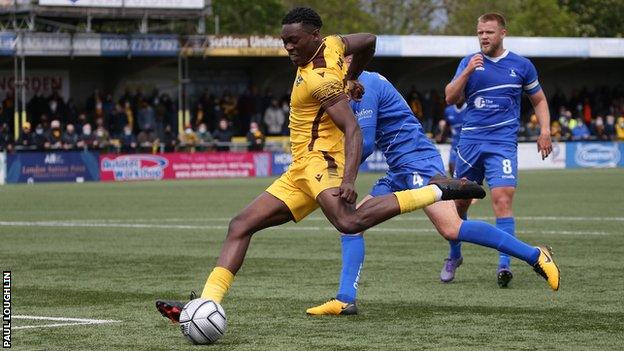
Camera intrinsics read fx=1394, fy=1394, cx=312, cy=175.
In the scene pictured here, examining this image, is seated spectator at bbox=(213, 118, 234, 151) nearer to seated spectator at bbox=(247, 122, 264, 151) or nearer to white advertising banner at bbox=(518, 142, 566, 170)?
seated spectator at bbox=(247, 122, 264, 151)

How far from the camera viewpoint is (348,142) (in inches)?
353

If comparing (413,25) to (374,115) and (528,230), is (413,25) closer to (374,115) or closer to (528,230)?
(528,230)

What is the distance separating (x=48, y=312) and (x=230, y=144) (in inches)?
1315

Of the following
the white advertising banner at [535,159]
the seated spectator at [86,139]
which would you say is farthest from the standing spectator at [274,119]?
the white advertising banner at [535,159]

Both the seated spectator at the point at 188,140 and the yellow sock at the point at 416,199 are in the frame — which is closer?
the yellow sock at the point at 416,199

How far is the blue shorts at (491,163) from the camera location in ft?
40.4

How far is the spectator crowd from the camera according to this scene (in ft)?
133

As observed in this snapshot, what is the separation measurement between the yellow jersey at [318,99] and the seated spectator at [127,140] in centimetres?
3271

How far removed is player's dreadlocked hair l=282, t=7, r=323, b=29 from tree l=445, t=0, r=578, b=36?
7533cm

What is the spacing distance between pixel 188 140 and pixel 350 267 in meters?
33.2

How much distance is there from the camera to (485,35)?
1238cm

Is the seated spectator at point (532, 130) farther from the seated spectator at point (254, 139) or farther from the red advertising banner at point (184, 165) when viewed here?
the red advertising banner at point (184, 165)

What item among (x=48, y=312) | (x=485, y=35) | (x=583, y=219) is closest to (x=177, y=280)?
(x=48, y=312)

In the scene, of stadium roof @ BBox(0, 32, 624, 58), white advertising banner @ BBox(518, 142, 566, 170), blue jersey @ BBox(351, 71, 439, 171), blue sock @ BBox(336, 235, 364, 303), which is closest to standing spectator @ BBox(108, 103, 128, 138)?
stadium roof @ BBox(0, 32, 624, 58)
